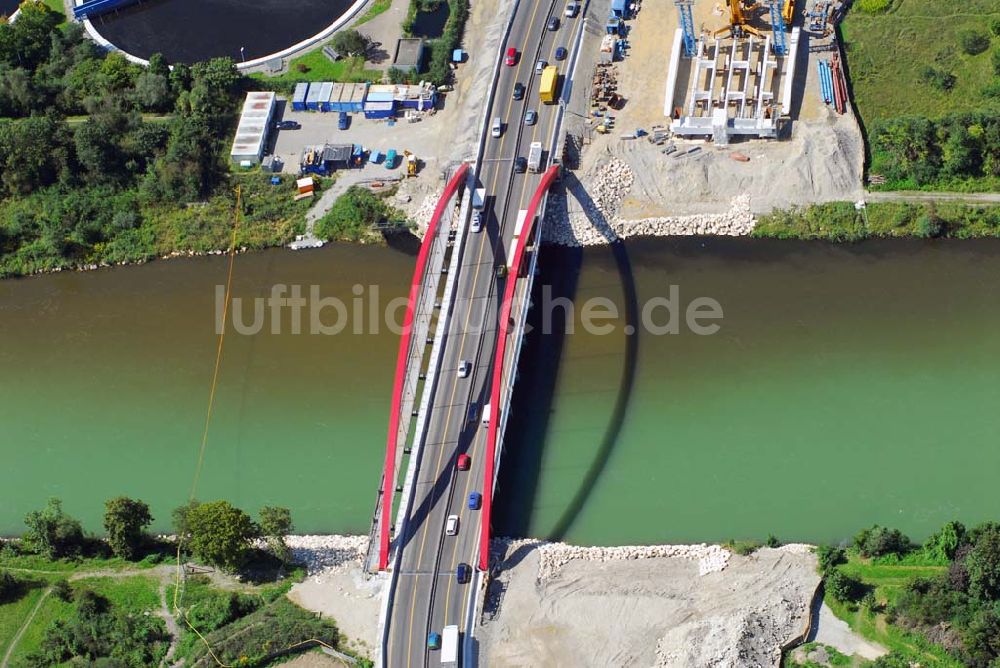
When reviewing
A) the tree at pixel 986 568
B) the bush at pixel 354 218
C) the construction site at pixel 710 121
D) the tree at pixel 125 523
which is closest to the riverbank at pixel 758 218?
the construction site at pixel 710 121

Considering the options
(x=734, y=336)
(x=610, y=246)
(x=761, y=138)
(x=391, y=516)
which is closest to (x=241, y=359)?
(x=391, y=516)

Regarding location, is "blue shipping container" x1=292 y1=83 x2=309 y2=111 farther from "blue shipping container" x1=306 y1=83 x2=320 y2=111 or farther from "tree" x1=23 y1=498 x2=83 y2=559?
"tree" x1=23 y1=498 x2=83 y2=559

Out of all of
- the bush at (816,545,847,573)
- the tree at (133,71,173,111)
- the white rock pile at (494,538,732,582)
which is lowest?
the white rock pile at (494,538,732,582)

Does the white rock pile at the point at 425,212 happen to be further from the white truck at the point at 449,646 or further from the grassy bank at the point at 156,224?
the white truck at the point at 449,646

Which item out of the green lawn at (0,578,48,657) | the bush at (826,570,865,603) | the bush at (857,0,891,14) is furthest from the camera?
the bush at (857,0,891,14)

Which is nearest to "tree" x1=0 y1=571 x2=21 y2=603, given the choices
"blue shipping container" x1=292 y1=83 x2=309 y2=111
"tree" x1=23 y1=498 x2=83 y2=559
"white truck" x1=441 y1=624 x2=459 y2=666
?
"tree" x1=23 y1=498 x2=83 y2=559

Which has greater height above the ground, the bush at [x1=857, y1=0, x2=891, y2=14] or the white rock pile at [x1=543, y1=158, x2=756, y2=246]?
the bush at [x1=857, y1=0, x2=891, y2=14]

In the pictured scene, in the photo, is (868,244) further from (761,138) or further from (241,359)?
(241,359)
